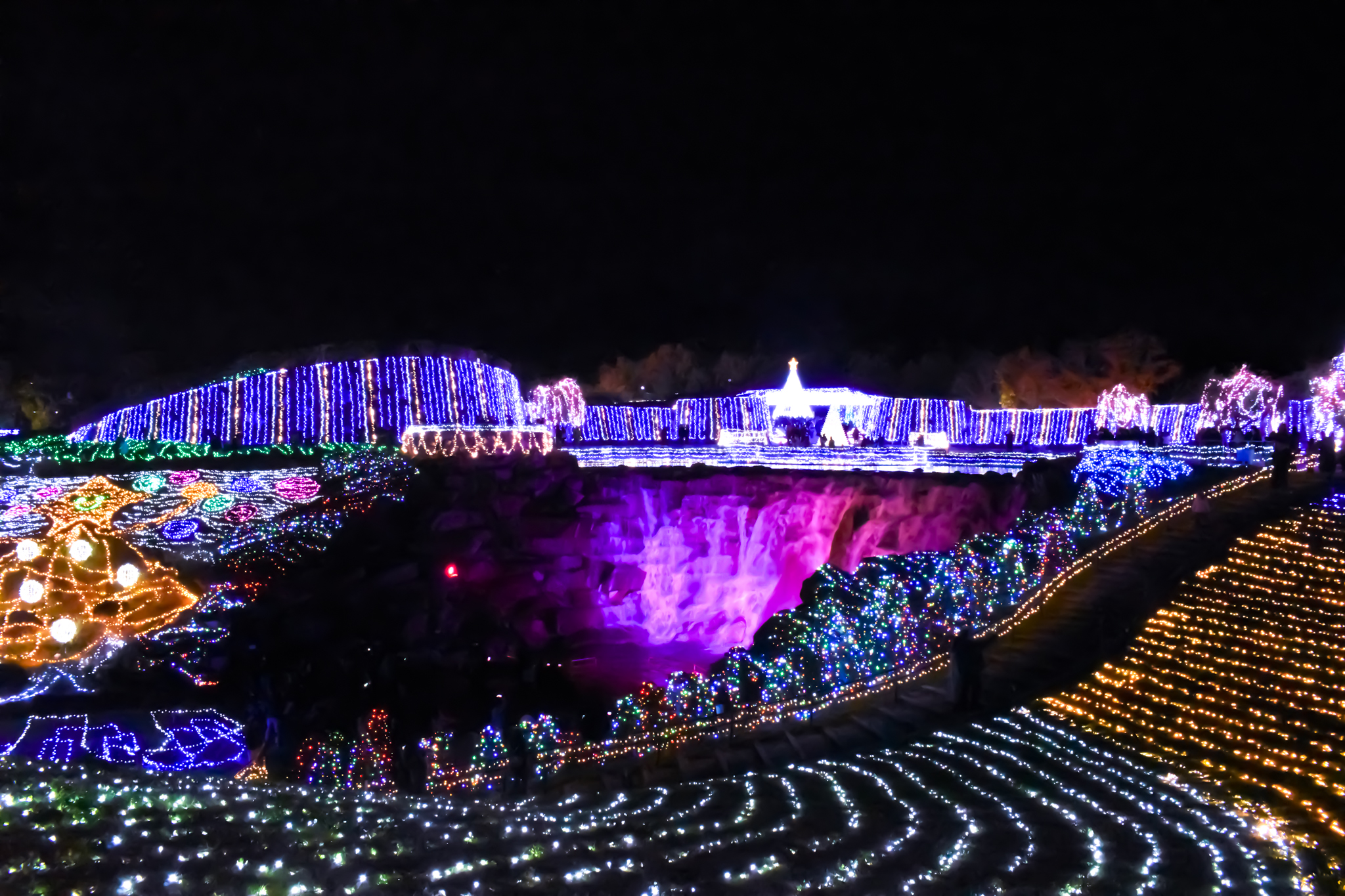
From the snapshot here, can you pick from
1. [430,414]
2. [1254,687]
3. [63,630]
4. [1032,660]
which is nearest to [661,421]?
[430,414]

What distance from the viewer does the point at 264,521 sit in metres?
17.4

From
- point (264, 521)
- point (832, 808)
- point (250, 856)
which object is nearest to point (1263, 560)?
point (832, 808)

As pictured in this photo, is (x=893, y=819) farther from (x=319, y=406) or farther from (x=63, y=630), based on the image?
(x=319, y=406)

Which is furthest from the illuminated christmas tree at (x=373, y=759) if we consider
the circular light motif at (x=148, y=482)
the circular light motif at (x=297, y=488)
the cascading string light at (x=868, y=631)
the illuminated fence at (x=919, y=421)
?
the illuminated fence at (x=919, y=421)

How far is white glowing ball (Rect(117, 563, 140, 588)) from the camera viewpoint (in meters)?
13.0

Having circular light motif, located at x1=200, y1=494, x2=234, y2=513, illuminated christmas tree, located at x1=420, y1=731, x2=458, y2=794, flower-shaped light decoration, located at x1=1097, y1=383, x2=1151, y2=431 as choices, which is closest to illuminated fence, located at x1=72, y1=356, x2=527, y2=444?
circular light motif, located at x1=200, y1=494, x2=234, y2=513

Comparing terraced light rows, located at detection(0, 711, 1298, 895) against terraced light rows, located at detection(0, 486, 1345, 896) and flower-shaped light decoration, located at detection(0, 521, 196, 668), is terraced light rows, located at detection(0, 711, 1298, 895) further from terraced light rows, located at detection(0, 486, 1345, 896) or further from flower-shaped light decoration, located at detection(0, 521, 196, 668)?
flower-shaped light decoration, located at detection(0, 521, 196, 668)

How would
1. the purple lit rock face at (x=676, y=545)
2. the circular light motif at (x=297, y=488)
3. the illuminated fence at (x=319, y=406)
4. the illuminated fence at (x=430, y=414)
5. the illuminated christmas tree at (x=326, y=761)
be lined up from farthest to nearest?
the illuminated fence at (x=430, y=414) < the illuminated fence at (x=319, y=406) < the purple lit rock face at (x=676, y=545) < the circular light motif at (x=297, y=488) < the illuminated christmas tree at (x=326, y=761)

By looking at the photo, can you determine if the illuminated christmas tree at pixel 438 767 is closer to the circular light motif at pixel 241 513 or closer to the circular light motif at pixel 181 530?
the circular light motif at pixel 181 530

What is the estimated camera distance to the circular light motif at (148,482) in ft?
51.6

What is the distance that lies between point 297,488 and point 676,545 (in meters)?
8.13

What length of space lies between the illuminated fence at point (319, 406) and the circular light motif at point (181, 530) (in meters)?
7.85

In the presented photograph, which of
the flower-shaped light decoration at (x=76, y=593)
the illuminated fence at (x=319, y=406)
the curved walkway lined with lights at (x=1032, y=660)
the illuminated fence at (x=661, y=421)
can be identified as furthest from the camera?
the illuminated fence at (x=661, y=421)

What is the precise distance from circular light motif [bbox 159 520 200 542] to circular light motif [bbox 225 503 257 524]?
79cm
